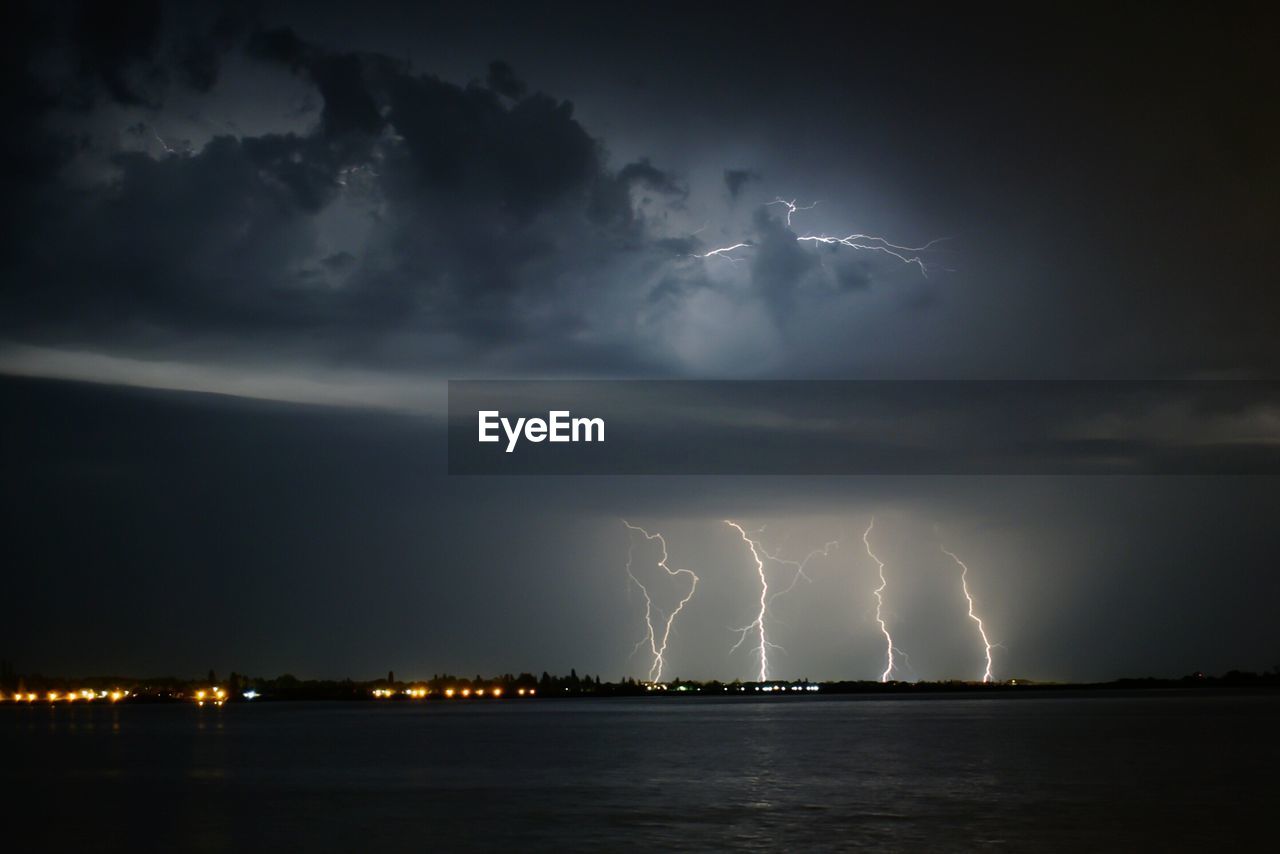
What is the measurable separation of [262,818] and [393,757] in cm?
2744

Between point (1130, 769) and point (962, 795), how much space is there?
14.3 meters

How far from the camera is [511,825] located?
31.5m

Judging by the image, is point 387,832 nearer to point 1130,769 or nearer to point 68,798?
point 68,798

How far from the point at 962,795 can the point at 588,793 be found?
37.5 ft

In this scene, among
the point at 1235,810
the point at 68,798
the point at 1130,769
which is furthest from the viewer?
the point at 1130,769

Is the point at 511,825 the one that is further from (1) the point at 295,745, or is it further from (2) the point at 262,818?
(1) the point at 295,745

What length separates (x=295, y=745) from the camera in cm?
7644

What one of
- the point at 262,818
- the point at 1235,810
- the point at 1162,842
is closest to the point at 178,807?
the point at 262,818

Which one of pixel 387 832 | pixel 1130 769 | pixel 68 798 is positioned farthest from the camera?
pixel 1130 769

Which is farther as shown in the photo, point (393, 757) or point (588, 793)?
point (393, 757)

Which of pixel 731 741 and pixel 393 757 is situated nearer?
pixel 393 757

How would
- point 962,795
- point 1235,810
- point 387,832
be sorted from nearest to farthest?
point 387,832 → point 1235,810 → point 962,795

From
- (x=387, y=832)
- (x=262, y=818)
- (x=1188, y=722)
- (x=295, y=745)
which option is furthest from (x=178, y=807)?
(x=1188, y=722)

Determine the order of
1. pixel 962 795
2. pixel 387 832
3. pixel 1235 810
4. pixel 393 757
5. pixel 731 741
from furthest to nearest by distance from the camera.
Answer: pixel 731 741
pixel 393 757
pixel 962 795
pixel 1235 810
pixel 387 832
